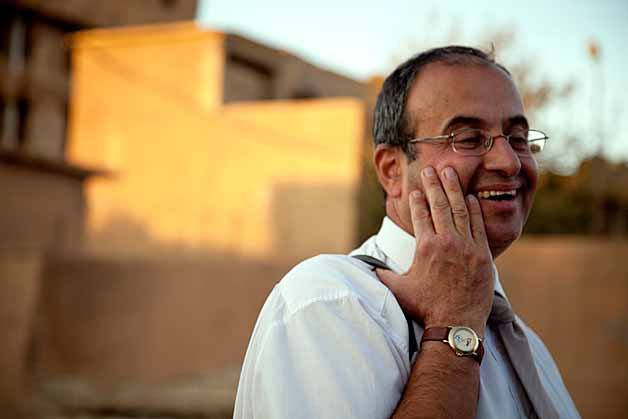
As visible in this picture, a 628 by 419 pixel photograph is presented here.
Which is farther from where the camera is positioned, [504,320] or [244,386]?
[504,320]

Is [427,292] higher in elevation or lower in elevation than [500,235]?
lower

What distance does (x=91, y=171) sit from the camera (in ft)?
51.1

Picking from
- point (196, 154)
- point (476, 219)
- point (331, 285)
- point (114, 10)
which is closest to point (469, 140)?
point (476, 219)

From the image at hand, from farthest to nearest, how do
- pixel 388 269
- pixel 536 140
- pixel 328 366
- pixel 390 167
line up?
pixel 536 140 → pixel 390 167 → pixel 388 269 → pixel 328 366

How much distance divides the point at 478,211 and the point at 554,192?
14.1 metres

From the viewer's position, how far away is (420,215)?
6.41ft

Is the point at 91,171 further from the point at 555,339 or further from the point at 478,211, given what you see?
the point at 478,211

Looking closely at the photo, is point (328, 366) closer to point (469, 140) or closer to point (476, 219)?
point (476, 219)

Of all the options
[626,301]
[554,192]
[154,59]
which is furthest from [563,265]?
[154,59]

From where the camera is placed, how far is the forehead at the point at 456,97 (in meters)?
2.08

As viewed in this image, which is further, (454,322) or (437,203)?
(437,203)

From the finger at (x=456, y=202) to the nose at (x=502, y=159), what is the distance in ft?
0.44

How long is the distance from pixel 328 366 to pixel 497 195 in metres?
0.71

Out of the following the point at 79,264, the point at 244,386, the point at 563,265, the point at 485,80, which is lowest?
the point at 79,264
